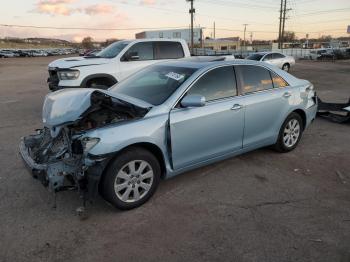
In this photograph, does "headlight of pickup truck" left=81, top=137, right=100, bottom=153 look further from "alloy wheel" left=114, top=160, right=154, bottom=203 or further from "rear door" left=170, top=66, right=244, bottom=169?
"rear door" left=170, top=66, right=244, bottom=169

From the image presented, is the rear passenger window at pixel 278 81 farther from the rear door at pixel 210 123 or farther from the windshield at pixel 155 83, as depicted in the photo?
the windshield at pixel 155 83

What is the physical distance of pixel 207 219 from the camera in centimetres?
368

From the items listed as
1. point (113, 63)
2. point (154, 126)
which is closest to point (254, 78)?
point (154, 126)

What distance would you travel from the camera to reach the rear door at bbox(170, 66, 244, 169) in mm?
4105

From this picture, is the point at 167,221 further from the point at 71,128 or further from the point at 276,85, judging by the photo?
the point at 276,85

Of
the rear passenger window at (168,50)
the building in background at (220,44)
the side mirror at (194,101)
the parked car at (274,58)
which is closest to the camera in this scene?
the side mirror at (194,101)

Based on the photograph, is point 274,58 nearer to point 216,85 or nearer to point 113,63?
point 113,63

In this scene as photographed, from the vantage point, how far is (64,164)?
364cm

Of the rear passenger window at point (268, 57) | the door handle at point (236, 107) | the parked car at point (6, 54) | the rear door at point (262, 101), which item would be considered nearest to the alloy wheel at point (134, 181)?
the door handle at point (236, 107)

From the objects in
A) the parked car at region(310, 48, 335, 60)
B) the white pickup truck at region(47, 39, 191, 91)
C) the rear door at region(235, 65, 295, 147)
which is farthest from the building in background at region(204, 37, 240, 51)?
the rear door at region(235, 65, 295, 147)

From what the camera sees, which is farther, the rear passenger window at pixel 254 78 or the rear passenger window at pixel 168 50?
the rear passenger window at pixel 168 50

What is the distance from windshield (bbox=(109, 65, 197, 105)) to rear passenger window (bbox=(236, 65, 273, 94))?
0.83m

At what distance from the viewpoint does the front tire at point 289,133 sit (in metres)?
5.46

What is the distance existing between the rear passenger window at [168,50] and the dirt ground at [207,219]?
5.32 metres
